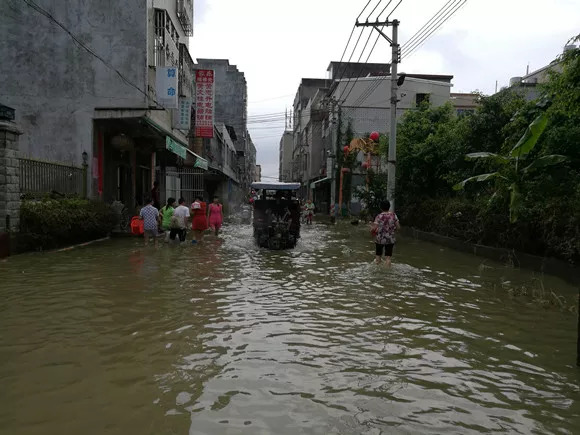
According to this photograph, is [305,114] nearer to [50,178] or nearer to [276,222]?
[276,222]

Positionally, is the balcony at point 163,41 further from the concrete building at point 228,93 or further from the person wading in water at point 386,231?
the concrete building at point 228,93

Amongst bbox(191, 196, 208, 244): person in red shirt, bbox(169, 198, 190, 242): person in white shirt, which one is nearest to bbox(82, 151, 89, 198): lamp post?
bbox(169, 198, 190, 242): person in white shirt

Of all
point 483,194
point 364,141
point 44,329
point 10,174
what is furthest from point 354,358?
point 364,141

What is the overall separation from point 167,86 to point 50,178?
7632 millimetres

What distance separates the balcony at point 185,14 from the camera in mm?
26016

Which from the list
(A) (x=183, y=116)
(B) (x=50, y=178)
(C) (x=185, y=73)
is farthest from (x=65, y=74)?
(C) (x=185, y=73)

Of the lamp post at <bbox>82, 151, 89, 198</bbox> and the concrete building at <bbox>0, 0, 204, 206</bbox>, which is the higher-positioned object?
the concrete building at <bbox>0, 0, 204, 206</bbox>

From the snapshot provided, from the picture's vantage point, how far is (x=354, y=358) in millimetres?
5145

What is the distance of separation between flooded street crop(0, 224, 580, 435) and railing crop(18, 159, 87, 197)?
12.5ft

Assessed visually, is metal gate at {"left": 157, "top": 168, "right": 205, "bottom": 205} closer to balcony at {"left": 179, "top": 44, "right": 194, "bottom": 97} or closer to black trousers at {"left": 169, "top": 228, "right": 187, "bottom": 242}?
balcony at {"left": 179, "top": 44, "right": 194, "bottom": 97}

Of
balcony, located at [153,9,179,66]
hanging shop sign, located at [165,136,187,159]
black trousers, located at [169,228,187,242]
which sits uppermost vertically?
balcony, located at [153,9,179,66]

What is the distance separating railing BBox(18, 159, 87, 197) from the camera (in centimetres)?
1303

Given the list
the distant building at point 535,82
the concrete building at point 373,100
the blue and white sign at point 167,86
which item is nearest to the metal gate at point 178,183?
the blue and white sign at point 167,86

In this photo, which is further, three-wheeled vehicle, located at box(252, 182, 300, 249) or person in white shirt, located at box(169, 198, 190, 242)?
person in white shirt, located at box(169, 198, 190, 242)
